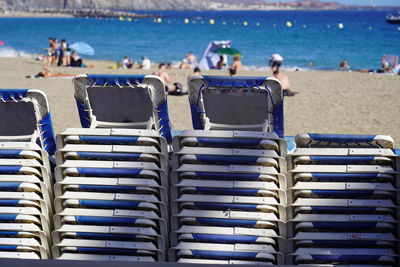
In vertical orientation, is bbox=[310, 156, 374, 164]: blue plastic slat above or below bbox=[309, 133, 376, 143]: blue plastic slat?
below

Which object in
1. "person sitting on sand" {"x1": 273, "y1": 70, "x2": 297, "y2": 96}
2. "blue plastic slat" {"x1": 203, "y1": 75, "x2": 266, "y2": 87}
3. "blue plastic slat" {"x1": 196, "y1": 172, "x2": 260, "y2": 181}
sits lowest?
"person sitting on sand" {"x1": 273, "y1": 70, "x2": 297, "y2": 96}

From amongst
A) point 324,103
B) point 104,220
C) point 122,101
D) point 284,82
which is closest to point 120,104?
point 122,101

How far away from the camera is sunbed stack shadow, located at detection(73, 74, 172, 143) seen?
340cm

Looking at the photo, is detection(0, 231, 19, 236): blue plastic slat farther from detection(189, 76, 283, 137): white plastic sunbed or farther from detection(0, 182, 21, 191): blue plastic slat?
detection(189, 76, 283, 137): white plastic sunbed

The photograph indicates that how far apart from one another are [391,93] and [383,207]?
10.5m

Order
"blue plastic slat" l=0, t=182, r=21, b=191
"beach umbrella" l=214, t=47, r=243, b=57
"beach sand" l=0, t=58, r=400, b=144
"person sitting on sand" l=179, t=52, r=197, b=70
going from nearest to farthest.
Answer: "blue plastic slat" l=0, t=182, r=21, b=191 < "beach sand" l=0, t=58, r=400, b=144 < "beach umbrella" l=214, t=47, r=243, b=57 < "person sitting on sand" l=179, t=52, r=197, b=70

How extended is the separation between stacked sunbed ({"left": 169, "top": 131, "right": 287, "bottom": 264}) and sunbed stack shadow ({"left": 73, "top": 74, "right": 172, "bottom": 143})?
0.52m

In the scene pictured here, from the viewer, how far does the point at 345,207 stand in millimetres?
2855

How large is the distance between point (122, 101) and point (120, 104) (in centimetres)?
3

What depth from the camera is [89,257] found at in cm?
295

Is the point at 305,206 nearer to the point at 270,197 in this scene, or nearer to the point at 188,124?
the point at 270,197

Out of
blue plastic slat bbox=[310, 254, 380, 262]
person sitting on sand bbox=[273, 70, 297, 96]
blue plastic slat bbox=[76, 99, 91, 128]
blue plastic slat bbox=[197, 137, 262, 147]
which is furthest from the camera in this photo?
person sitting on sand bbox=[273, 70, 297, 96]

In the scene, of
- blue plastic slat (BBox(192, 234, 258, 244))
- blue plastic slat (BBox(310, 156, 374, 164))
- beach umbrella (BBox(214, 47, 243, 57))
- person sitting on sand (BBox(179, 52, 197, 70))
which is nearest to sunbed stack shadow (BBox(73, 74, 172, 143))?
→ blue plastic slat (BBox(192, 234, 258, 244))

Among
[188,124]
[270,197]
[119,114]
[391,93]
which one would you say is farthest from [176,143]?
[391,93]
